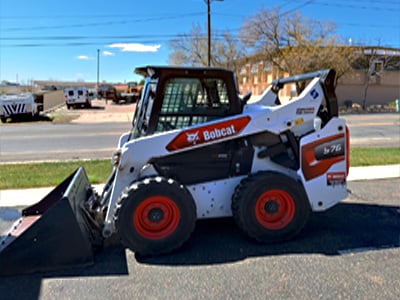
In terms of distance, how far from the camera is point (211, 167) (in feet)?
14.2

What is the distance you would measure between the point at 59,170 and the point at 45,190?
1694 mm

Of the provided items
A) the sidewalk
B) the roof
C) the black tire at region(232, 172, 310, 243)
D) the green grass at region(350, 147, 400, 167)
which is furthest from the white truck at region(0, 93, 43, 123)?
the black tire at region(232, 172, 310, 243)

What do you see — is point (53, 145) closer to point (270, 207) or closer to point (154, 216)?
point (154, 216)

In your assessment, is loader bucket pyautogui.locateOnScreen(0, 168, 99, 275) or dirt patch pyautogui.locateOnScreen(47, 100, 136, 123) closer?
loader bucket pyautogui.locateOnScreen(0, 168, 99, 275)

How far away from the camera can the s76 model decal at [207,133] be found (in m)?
4.09

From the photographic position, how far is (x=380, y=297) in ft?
10.1

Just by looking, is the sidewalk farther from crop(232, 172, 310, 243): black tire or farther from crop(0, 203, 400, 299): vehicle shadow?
crop(232, 172, 310, 243): black tire

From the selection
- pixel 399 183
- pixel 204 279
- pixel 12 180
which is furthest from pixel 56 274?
pixel 399 183

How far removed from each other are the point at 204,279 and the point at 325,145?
218cm

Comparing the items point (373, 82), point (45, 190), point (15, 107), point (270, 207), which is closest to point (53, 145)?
point (45, 190)

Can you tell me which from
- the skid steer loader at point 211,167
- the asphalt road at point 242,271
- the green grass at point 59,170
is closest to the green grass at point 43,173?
the green grass at point 59,170

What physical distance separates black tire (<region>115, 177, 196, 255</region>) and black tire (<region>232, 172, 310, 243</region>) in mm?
Answer: 578

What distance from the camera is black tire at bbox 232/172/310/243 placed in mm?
4086

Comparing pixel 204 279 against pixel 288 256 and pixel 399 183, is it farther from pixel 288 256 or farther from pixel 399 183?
pixel 399 183
